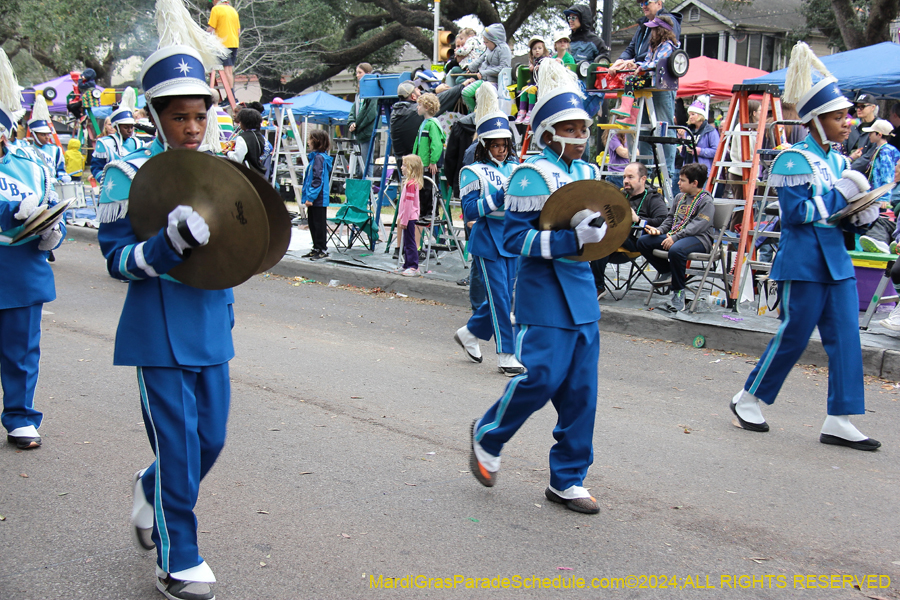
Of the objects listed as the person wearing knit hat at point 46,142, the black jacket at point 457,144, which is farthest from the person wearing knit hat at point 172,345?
the person wearing knit hat at point 46,142

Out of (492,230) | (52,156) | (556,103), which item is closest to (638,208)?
(492,230)

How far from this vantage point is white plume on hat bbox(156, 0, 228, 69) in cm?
318

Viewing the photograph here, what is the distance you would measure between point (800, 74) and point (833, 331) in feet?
5.59

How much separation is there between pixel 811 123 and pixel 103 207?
4260 mm

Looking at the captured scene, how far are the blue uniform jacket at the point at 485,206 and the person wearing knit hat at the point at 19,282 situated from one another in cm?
311

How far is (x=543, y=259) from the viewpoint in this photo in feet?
12.9

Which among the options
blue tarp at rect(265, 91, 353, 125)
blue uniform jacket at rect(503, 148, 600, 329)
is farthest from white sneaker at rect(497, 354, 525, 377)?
blue tarp at rect(265, 91, 353, 125)

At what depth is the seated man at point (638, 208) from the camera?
8.91 metres

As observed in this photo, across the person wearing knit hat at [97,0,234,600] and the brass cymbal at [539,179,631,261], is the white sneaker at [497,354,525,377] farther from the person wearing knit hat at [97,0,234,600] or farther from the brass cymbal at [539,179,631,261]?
the person wearing knit hat at [97,0,234,600]

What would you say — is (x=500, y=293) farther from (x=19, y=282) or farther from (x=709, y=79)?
(x=709, y=79)

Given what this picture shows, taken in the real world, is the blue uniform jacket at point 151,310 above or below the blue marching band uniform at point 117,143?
below

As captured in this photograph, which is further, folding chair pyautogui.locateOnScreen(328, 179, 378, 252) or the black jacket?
folding chair pyautogui.locateOnScreen(328, 179, 378, 252)

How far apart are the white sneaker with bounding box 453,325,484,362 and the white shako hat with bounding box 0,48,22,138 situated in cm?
376

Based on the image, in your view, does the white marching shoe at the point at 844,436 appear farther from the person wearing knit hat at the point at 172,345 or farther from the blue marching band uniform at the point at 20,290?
the blue marching band uniform at the point at 20,290
